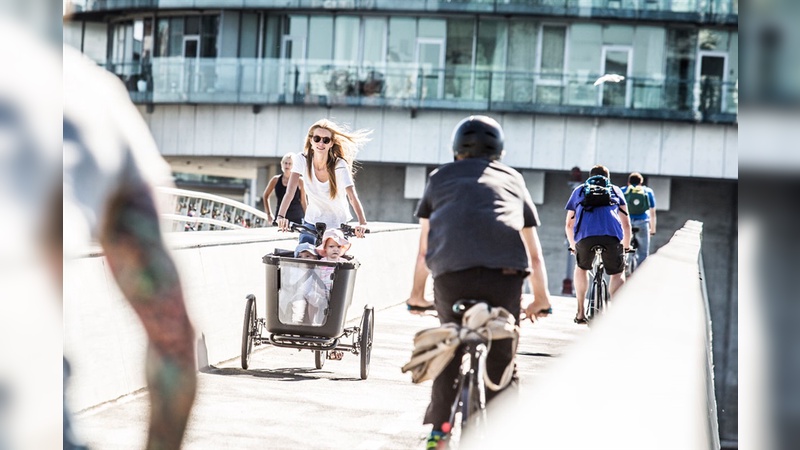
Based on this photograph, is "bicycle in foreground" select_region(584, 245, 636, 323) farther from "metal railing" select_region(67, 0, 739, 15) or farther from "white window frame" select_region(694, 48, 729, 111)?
"white window frame" select_region(694, 48, 729, 111)

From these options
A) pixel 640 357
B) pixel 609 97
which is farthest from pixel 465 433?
A: pixel 609 97

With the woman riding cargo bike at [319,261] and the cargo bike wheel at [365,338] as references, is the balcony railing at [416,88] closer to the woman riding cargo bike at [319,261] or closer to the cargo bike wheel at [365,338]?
the cargo bike wheel at [365,338]

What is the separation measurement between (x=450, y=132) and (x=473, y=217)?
2746 cm

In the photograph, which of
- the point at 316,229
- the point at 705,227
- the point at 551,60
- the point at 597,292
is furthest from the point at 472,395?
the point at 705,227

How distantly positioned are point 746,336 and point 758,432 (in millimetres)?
221

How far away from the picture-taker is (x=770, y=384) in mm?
2762

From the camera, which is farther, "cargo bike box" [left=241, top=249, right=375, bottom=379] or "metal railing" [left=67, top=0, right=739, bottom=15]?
"metal railing" [left=67, top=0, right=739, bottom=15]

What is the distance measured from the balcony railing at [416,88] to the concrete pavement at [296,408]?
52.4 feet

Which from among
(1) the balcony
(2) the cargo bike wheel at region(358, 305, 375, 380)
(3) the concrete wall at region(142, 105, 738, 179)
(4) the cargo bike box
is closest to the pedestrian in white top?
(4) the cargo bike box

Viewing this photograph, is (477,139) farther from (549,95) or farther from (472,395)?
(549,95)

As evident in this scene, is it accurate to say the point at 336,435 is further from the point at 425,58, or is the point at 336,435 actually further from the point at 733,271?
the point at 733,271

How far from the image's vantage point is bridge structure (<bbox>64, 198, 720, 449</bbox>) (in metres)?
2.74

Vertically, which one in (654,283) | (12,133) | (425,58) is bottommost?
(654,283)

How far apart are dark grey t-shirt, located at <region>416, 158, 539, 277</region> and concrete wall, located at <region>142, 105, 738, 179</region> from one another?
24454 millimetres
